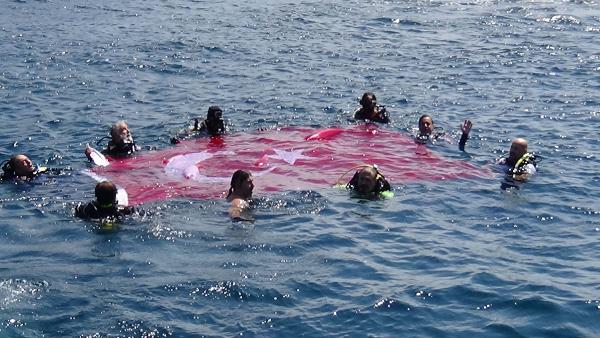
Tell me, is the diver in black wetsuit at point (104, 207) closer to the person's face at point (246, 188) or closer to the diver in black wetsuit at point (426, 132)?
the person's face at point (246, 188)

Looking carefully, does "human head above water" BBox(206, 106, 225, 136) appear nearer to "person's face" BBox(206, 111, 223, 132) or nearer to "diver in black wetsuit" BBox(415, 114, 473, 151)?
"person's face" BBox(206, 111, 223, 132)

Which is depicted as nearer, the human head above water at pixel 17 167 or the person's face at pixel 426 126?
the human head above water at pixel 17 167

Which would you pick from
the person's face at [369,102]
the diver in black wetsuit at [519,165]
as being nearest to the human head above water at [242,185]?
the diver in black wetsuit at [519,165]

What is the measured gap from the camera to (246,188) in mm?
14617

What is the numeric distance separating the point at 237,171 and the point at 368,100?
6372mm

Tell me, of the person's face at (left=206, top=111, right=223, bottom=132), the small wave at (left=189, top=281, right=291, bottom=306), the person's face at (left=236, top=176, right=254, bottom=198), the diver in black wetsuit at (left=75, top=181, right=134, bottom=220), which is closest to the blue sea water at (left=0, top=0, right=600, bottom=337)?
the small wave at (left=189, top=281, right=291, bottom=306)

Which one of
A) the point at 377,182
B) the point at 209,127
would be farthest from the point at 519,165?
the point at 209,127

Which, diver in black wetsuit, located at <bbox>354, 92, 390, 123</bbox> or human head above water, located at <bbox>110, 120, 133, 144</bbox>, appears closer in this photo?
human head above water, located at <bbox>110, 120, 133, 144</bbox>

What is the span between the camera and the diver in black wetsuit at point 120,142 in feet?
58.2

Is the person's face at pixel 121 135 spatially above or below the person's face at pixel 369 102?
below

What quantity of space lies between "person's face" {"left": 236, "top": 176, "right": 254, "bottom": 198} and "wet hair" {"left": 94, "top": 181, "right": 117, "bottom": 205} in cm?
221

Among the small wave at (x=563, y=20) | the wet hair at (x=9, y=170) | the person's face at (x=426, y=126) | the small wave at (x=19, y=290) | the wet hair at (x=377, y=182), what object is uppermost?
the small wave at (x=563, y=20)

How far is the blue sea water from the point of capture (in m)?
10.9

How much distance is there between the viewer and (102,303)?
36.2 feet
